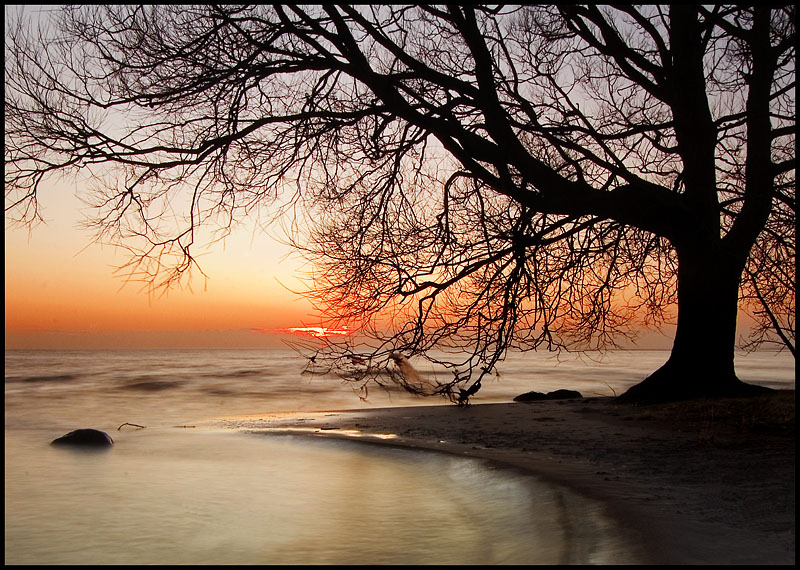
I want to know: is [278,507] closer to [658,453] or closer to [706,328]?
[658,453]

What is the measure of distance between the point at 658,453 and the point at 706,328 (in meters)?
4.10

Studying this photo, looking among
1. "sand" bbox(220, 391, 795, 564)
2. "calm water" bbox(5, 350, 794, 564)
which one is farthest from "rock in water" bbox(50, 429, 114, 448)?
"sand" bbox(220, 391, 795, 564)

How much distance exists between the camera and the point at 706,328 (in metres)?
11.1

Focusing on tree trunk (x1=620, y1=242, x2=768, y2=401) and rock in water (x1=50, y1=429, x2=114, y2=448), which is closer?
tree trunk (x1=620, y1=242, x2=768, y2=401)

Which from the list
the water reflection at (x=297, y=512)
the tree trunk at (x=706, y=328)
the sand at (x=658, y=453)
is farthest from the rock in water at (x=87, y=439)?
the tree trunk at (x=706, y=328)

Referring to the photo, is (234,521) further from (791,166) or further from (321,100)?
(791,166)

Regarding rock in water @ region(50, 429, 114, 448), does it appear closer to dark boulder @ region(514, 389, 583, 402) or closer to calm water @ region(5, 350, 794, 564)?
calm water @ region(5, 350, 794, 564)

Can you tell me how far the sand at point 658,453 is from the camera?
4.93 meters

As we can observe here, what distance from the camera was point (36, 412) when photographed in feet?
59.3

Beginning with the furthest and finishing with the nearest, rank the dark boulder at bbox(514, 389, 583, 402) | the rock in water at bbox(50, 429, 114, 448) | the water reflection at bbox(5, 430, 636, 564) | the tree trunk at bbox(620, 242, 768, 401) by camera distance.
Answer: the dark boulder at bbox(514, 389, 583, 402), the rock in water at bbox(50, 429, 114, 448), the tree trunk at bbox(620, 242, 768, 401), the water reflection at bbox(5, 430, 636, 564)

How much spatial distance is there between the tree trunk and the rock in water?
849 centimetres

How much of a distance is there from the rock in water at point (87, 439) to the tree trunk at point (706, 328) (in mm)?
8485

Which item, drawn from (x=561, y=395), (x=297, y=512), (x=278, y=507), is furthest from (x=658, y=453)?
(x=561, y=395)

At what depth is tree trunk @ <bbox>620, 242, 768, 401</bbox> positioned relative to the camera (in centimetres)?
1104
